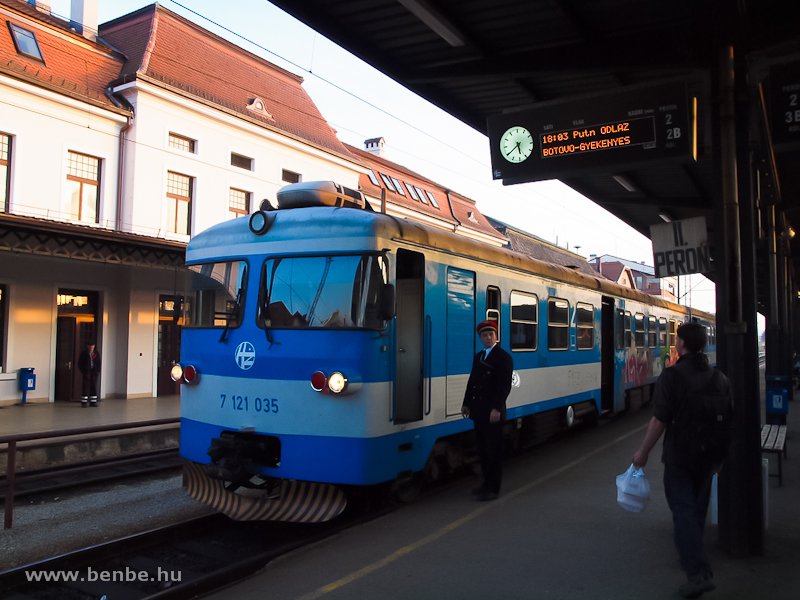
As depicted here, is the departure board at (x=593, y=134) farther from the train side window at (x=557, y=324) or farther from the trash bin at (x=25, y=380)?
the trash bin at (x=25, y=380)

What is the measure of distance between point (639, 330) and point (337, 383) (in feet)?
38.9

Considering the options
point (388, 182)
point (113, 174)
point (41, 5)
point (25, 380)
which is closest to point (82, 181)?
point (113, 174)

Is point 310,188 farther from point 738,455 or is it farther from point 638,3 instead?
point 738,455

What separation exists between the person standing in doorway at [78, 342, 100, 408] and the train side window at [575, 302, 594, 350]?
12392 mm

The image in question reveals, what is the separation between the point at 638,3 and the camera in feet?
19.2

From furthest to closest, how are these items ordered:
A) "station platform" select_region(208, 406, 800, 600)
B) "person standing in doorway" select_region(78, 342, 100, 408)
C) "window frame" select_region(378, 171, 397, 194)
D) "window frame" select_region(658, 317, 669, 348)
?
"window frame" select_region(378, 171, 397, 194) < "window frame" select_region(658, 317, 669, 348) < "person standing in doorway" select_region(78, 342, 100, 408) < "station platform" select_region(208, 406, 800, 600)

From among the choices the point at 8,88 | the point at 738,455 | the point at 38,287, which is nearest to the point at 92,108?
the point at 8,88

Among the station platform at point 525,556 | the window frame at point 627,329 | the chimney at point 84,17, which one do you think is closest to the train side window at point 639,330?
the window frame at point 627,329

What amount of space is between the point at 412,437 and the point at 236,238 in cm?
262

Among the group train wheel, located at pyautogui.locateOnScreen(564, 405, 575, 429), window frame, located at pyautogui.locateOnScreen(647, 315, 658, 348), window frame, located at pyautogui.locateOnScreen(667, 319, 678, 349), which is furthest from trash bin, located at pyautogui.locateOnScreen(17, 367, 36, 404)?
window frame, located at pyautogui.locateOnScreen(667, 319, 678, 349)

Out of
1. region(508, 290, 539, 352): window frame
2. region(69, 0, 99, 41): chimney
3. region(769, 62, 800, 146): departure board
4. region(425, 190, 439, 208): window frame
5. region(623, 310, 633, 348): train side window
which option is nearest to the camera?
region(769, 62, 800, 146): departure board

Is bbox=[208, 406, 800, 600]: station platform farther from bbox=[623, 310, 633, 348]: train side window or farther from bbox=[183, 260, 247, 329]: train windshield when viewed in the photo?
bbox=[623, 310, 633, 348]: train side window

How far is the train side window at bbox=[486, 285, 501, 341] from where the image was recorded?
7.97 metres

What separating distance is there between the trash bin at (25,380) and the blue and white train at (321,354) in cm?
1201
